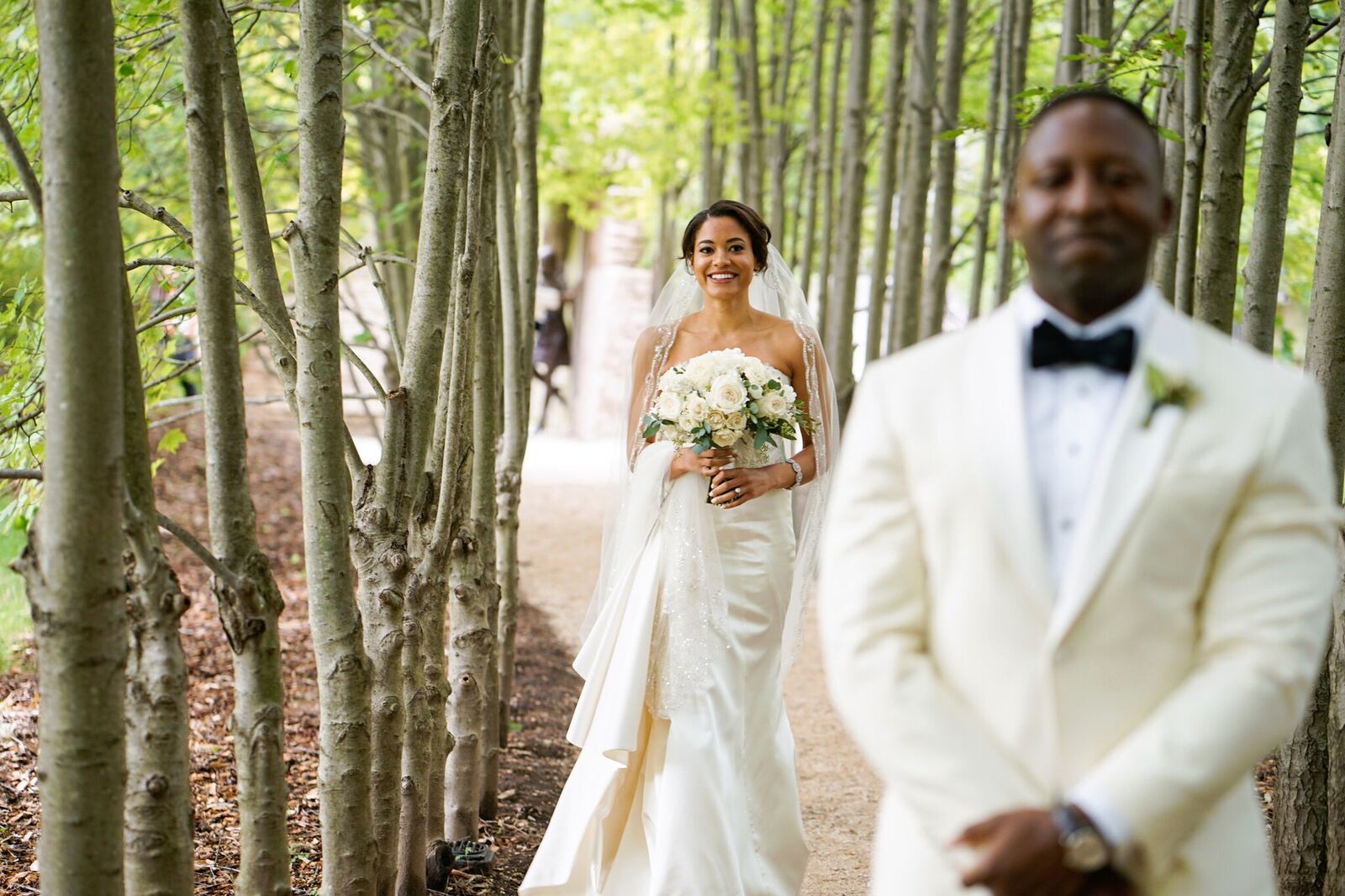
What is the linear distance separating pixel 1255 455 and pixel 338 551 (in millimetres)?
2451

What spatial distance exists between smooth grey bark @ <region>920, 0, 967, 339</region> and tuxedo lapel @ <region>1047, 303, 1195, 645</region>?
842cm

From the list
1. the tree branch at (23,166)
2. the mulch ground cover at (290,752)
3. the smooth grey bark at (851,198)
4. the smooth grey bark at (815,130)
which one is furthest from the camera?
the smooth grey bark at (815,130)

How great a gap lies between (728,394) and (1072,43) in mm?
4364

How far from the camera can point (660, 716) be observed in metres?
5.00

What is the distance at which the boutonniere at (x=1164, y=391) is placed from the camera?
1.99 m

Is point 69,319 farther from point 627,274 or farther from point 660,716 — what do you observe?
point 627,274

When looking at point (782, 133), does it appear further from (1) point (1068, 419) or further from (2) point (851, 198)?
(1) point (1068, 419)

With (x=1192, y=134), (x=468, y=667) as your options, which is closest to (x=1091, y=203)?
(x=1192, y=134)

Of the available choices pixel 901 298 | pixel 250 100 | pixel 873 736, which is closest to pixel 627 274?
pixel 250 100

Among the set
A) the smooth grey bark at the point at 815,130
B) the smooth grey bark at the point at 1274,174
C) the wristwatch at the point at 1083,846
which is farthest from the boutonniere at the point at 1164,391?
the smooth grey bark at the point at 815,130

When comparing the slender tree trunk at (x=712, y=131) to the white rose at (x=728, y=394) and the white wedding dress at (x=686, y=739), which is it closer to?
the white rose at (x=728, y=394)

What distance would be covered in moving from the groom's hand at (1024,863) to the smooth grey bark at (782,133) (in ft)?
34.5

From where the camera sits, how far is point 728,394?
5.14 meters

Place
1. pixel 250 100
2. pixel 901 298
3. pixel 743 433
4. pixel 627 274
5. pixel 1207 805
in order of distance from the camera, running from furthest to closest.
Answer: pixel 627 274 → pixel 250 100 → pixel 901 298 → pixel 743 433 → pixel 1207 805
